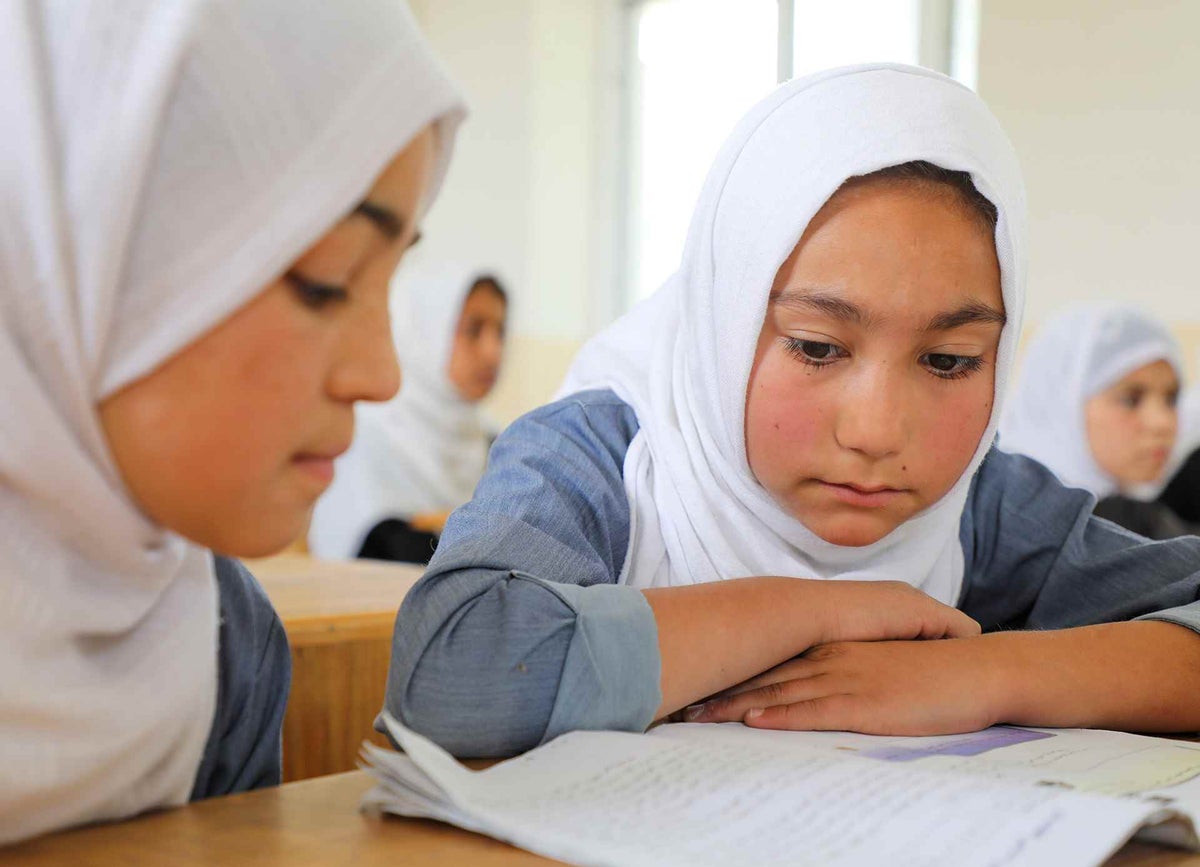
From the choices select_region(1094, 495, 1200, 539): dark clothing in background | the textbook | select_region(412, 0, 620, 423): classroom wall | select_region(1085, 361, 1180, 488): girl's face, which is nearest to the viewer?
the textbook

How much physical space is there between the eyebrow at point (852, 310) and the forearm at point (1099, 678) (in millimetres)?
266

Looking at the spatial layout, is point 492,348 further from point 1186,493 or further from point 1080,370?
point 1186,493

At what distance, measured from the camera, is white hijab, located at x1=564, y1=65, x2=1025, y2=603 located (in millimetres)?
1135

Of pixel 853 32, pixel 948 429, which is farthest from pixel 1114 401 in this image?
pixel 948 429

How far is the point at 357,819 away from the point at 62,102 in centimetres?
43

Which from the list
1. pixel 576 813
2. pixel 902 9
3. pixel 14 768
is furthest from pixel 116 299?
pixel 902 9

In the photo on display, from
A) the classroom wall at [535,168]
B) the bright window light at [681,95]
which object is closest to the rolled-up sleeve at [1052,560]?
the bright window light at [681,95]

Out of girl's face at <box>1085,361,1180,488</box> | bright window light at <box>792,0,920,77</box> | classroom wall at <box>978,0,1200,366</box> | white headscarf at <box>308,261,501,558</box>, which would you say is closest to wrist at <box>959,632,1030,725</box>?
girl's face at <box>1085,361,1180,488</box>

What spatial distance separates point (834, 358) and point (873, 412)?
7cm

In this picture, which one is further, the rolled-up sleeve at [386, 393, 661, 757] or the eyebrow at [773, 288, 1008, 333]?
the eyebrow at [773, 288, 1008, 333]

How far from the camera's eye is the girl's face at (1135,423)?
3.67 meters

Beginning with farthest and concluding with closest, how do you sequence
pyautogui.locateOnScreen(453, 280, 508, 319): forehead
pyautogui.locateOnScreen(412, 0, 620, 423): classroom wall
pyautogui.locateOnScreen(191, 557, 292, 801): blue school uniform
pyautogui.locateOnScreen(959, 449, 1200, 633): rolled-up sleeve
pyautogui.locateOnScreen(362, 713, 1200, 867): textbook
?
pyautogui.locateOnScreen(412, 0, 620, 423): classroom wall, pyautogui.locateOnScreen(453, 280, 508, 319): forehead, pyautogui.locateOnScreen(959, 449, 1200, 633): rolled-up sleeve, pyautogui.locateOnScreen(191, 557, 292, 801): blue school uniform, pyautogui.locateOnScreen(362, 713, 1200, 867): textbook

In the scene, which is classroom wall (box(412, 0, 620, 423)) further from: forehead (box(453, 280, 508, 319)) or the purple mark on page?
the purple mark on page

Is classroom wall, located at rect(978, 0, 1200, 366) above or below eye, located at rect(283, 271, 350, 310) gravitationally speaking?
above
